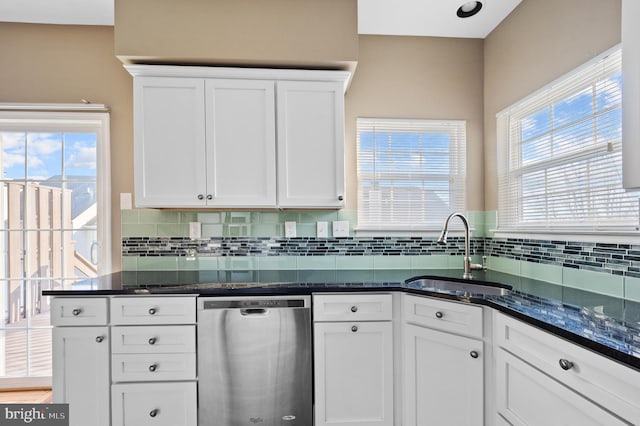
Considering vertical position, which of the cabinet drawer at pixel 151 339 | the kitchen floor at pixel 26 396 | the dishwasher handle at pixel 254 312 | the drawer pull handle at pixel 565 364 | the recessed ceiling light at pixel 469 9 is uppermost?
the recessed ceiling light at pixel 469 9

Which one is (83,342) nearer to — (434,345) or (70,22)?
(434,345)

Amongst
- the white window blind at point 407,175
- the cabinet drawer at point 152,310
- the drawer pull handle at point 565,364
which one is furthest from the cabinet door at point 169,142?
the drawer pull handle at point 565,364

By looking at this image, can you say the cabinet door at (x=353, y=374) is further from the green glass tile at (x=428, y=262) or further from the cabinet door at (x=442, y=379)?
the green glass tile at (x=428, y=262)

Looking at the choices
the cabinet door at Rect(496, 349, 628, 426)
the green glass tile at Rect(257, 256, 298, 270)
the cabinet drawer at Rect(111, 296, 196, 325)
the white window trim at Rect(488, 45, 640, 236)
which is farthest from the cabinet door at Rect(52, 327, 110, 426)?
the white window trim at Rect(488, 45, 640, 236)

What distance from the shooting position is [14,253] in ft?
7.88

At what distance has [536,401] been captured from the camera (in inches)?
46.9

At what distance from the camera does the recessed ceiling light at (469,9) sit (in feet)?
6.95

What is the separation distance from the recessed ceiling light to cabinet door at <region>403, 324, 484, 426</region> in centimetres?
203

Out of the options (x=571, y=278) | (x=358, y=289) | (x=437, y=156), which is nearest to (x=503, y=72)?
(x=437, y=156)

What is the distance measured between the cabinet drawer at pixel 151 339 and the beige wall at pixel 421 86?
54.1 inches

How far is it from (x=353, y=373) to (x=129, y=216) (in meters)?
1.86

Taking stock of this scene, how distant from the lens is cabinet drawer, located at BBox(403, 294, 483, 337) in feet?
4.99

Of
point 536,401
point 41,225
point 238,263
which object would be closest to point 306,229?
point 238,263

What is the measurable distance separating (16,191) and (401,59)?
3014 mm
